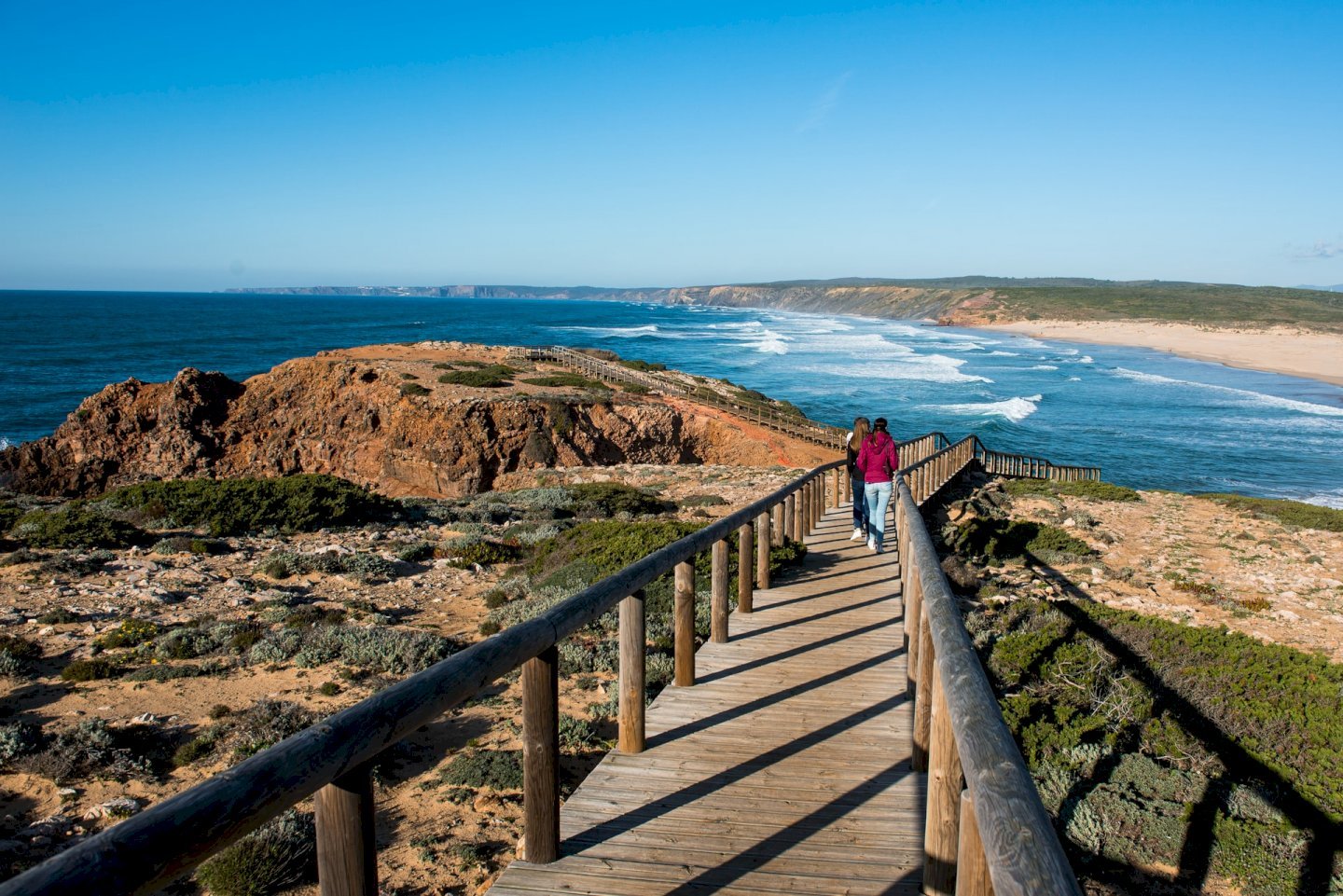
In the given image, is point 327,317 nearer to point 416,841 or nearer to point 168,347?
point 168,347

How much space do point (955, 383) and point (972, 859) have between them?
64.2m

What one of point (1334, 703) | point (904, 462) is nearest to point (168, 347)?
point (904, 462)

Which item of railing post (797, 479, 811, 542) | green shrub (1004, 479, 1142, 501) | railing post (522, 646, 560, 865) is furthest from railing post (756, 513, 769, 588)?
green shrub (1004, 479, 1142, 501)

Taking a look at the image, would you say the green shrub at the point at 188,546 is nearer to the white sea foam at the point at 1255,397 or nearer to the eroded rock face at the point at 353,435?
the eroded rock face at the point at 353,435

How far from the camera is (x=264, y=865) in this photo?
172 inches

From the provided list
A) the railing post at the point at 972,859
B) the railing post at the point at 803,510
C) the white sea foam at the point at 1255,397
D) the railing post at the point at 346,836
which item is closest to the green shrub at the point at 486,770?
the railing post at the point at 346,836

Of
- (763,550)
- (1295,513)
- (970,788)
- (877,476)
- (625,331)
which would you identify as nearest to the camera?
(970,788)

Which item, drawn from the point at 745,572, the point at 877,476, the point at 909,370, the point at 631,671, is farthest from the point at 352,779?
the point at 909,370

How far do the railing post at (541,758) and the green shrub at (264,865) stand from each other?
1951 millimetres

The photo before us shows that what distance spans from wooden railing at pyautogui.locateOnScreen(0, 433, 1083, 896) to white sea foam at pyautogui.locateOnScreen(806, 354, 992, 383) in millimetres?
63416

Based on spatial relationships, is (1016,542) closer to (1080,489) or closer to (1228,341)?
(1080,489)

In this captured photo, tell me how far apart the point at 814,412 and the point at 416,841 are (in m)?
44.9

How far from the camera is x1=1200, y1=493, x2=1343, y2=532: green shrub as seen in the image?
18.2 m

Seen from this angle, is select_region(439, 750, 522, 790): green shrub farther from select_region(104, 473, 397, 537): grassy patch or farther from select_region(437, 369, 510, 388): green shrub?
select_region(437, 369, 510, 388): green shrub
